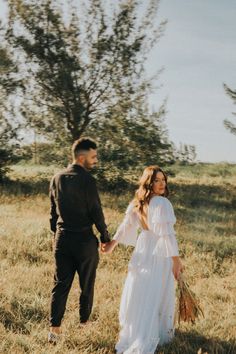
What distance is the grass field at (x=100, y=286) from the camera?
230 inches

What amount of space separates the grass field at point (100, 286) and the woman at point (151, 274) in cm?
25

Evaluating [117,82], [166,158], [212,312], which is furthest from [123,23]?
[212,312]

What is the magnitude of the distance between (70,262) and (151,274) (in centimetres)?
99

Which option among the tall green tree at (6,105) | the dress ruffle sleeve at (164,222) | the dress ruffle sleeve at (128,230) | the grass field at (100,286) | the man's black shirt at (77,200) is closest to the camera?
the dress ruffle sleeve at (164,222)

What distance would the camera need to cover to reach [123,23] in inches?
853

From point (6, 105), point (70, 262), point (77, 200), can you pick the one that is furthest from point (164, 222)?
point (6, 105)

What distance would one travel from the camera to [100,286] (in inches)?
324

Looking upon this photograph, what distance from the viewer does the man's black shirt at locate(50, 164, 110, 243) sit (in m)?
5.59

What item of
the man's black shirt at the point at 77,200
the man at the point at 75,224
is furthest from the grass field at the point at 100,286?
the man's black shirt at the point at 77,200

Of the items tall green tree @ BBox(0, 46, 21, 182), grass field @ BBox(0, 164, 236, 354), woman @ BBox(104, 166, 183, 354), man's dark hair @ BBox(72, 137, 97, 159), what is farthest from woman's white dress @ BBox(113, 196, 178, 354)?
tall green tree @ BBox(0, 46, 21, 182)

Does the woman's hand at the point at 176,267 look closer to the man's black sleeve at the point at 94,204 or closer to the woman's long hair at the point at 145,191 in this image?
the woman's long hair at the point at 145,191

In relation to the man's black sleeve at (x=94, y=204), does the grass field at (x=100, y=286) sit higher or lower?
lower

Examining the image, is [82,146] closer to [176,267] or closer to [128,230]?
[128,230]

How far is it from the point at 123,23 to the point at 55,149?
22.1ft
